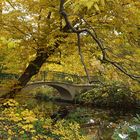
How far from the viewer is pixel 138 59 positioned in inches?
289

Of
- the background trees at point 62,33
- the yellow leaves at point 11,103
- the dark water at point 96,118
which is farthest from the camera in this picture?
the dark water at point 96,118

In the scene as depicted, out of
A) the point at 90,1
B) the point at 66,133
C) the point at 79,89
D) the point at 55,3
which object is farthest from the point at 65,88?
the point at 90,1

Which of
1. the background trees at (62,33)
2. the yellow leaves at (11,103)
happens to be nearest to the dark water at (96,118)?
the yellow leaves at (11,103)

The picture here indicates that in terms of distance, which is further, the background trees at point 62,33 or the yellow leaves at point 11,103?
the yellow leaves at point 11,103

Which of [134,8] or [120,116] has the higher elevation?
[134,8]

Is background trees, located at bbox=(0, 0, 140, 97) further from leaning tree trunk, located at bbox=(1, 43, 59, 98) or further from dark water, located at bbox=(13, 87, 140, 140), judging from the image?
dark water, located at bbox=(13, 87, 140, 140)

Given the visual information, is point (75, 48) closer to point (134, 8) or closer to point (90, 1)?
point (134, 8)

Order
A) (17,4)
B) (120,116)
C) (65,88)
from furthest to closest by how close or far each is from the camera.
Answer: (65,88) < (120,116) < (17,4)

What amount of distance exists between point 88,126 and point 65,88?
12219 mm

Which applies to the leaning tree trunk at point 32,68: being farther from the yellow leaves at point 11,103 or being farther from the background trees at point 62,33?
the yellow leaves at point 11,103

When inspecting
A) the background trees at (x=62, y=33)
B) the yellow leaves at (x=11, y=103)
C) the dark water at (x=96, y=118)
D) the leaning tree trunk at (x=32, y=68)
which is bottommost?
the dark water at (x=96, y=118)

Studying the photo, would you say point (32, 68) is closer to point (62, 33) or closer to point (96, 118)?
point (62, 33)

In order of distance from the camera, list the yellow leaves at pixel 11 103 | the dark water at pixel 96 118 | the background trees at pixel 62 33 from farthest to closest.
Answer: the dark water at pixel 96 118 < the yellow leaves at pixel 11 103 < the background trees at pixel 62 33

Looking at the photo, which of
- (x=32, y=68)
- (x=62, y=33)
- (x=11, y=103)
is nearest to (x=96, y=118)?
(x=32, y=68)
